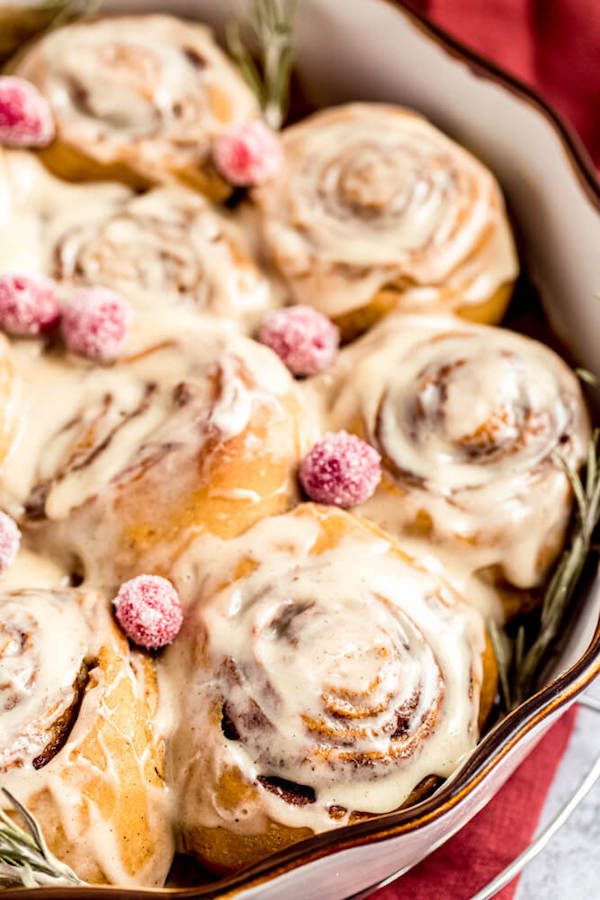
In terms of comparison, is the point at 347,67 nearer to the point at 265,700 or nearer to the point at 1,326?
the point at 1,326

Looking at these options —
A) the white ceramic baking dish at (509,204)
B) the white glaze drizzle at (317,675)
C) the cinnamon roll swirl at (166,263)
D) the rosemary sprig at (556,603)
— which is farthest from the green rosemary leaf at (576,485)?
the cinnamon roll swirl at (166,263)

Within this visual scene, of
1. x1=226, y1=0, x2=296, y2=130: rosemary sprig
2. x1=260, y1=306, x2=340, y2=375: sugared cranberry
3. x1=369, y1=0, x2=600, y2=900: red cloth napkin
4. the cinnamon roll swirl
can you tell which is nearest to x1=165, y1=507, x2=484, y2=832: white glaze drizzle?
x1=260, y1=306, x2=340, y2=375: sugared cranberry

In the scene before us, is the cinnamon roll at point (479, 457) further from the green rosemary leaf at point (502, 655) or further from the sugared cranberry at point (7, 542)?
the sugared cranberry at point (7, 542)

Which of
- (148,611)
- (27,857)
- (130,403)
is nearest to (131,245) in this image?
(130,403)

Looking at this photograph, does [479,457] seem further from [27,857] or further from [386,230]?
[27,857]

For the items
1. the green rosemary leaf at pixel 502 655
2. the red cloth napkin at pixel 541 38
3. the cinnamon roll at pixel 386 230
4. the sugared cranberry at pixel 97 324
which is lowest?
the green rosemary leaf at pixel 502 655

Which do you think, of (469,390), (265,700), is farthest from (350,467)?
(265,700)
